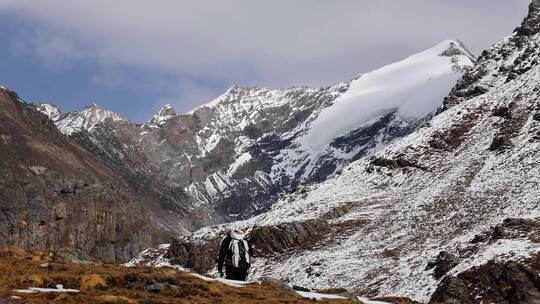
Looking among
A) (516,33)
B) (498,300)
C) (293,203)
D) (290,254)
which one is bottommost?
A: (498,300)

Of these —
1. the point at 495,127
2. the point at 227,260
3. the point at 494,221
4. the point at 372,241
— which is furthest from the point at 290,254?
the point at 227,260

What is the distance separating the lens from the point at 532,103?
8012cm

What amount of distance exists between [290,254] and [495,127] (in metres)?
25.4

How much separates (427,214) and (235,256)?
132ft

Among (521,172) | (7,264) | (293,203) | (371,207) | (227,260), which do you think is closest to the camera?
(7,264)

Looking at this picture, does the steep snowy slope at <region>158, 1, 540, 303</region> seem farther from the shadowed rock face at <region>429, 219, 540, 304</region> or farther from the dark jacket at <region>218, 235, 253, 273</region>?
the dark jacket at <region>218, 235, 253, 273</region>

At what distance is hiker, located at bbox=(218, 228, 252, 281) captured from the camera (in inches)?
1194

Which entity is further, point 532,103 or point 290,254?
point 532,103

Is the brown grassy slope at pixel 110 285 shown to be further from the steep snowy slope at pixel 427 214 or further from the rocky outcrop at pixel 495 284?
the steep snowy slope at pixel 427 214

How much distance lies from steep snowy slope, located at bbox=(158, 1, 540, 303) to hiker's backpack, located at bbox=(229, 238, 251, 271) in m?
19.8

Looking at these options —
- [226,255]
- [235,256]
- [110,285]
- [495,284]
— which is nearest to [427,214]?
[495,284]

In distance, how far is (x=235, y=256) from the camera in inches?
1193

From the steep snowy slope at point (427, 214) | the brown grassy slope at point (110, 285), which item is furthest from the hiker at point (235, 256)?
the steep snowy slope at point (427, 214)

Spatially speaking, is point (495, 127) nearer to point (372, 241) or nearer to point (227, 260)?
point (372, 241)
